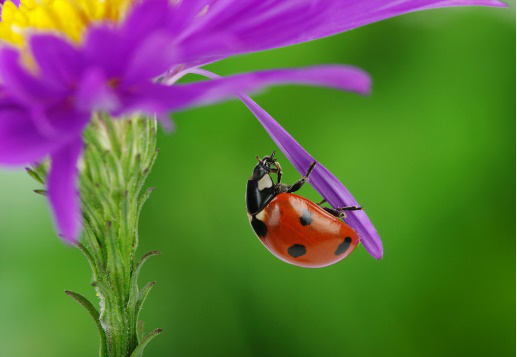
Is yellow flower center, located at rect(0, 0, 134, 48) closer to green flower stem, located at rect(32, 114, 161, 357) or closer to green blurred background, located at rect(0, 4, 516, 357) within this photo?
green flower stem, located at rect(32, 114, 161, 357)

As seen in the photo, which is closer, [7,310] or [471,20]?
[7,310]

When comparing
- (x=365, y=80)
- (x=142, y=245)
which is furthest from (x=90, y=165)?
(x=142, y=245)

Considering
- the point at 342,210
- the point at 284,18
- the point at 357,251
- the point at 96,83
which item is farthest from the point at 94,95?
the point at 357,251

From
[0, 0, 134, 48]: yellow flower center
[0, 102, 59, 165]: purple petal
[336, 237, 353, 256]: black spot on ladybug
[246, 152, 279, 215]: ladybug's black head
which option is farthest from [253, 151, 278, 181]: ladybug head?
[0, 102, 59, 165]: purple petal

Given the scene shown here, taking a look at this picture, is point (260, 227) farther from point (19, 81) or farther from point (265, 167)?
point (19, 81)

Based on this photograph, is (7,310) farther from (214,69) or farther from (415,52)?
(415,52)
